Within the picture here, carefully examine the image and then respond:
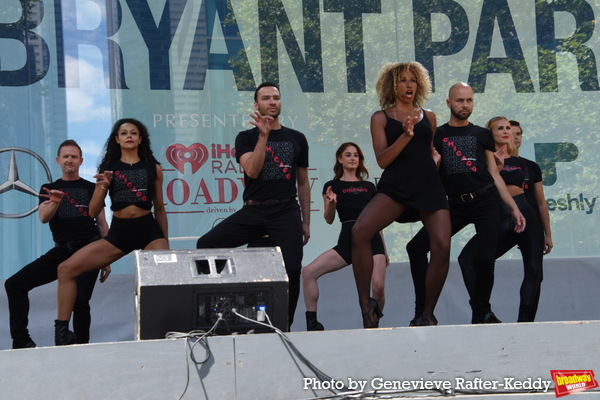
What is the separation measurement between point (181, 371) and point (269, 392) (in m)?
0.34

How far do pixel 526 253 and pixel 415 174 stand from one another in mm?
1495

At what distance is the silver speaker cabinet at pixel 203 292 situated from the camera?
351 centimetres

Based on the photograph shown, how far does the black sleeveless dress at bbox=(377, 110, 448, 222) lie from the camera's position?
458 centimetres

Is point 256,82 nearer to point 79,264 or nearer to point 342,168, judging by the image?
point 342,168

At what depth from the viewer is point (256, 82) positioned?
6.61 meters

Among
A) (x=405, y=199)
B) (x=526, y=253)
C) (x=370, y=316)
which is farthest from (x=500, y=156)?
(x=370, y=316)

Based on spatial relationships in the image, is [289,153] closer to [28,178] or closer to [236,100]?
[236,100]

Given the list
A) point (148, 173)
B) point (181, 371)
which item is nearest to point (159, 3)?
point (148, 173)

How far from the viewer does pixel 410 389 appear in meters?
3.28

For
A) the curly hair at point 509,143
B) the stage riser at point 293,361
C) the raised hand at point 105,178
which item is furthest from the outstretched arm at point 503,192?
the raised hand at point 105,178

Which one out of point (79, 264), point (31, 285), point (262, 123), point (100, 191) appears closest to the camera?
point (262, 123)

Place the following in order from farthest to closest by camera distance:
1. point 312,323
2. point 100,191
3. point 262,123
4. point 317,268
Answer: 1. point 317,268
2. point 312,323
3. point 100,191
4. point 262,123

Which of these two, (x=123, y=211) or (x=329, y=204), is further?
(x=329, y=204)

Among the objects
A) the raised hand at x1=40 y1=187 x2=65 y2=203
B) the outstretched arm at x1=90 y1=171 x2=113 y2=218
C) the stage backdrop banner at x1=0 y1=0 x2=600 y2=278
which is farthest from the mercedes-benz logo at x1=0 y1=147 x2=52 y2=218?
the outstretched arm at x1=90 y1=171 x2=113 y2=218
